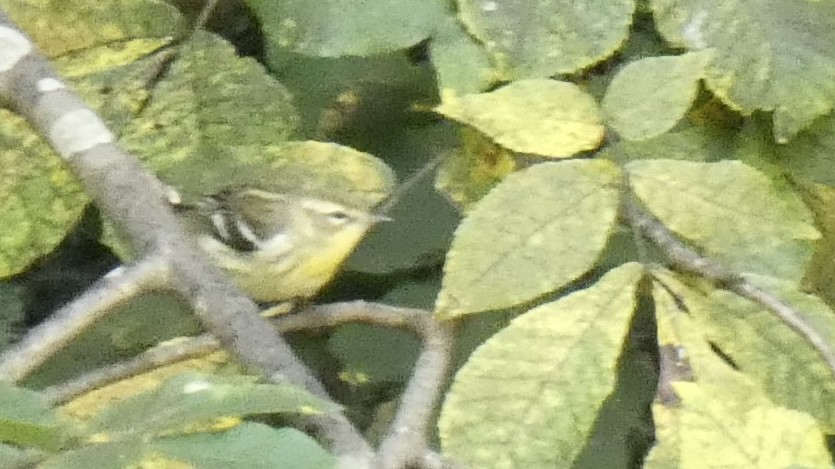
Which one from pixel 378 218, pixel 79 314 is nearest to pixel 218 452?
pixel 79 314

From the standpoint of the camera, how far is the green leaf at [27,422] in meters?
0.34

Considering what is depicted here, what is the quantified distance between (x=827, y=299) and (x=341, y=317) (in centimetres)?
35

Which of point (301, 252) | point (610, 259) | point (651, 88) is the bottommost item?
point (301, 252)

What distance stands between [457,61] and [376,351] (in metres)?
0.19

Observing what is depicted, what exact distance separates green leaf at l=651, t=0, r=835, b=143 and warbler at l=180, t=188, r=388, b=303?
261 millimetres

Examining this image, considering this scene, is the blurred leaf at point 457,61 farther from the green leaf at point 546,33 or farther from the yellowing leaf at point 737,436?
the yellowing leaf at point 737,436

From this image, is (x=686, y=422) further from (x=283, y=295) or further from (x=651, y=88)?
(x=283, y=295)

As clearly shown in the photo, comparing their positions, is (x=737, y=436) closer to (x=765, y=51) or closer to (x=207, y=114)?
(x=765, y=51)

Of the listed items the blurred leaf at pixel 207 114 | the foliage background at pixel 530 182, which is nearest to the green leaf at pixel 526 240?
the foliage background at pixel 530 182

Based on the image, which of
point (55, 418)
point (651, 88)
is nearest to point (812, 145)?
point (651, 88)

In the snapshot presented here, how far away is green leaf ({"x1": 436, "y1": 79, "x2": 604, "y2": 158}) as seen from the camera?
1.93 feet

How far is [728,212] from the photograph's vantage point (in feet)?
1.90

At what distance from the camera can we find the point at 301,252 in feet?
2.92

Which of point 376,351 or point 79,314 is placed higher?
point 79,314
